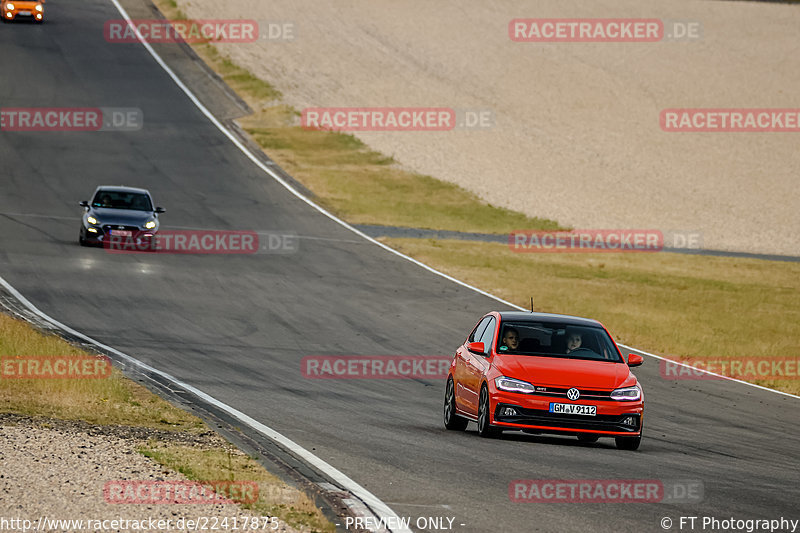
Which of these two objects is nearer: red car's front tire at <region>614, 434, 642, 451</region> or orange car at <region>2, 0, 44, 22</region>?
red car's front tire at <region>614, 434, 642, 451</region>

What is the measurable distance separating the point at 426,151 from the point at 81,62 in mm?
18192

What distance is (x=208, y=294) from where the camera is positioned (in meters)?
27.5

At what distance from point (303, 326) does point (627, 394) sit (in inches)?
482

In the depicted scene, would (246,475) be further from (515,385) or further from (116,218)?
(116,218)

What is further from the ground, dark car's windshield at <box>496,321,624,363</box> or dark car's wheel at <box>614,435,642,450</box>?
dark car's windshield at <box>496,321,624,363</box>

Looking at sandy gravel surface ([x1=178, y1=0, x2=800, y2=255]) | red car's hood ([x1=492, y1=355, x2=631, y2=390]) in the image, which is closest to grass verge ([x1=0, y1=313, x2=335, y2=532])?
red car's hood ([x1=492, y1=355, x2=631, y2=390])

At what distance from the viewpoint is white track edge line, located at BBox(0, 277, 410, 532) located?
30.9 ft

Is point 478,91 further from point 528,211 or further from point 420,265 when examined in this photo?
point 420,265

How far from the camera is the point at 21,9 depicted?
6456cm

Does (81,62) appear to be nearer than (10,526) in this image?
No

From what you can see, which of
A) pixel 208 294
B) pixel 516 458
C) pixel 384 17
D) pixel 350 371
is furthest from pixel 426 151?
pixel 516 458

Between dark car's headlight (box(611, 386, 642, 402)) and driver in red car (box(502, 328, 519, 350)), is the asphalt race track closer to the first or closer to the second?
dark car's headlight (box(611, 386, 642, 402))

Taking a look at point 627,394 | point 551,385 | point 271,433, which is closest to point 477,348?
point 551,385

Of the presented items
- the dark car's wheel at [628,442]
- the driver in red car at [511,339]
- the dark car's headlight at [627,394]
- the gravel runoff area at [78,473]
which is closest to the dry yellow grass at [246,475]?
the gravel runoff area at [78,473]
